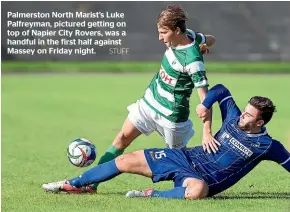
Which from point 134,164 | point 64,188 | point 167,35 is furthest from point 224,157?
point 64,188

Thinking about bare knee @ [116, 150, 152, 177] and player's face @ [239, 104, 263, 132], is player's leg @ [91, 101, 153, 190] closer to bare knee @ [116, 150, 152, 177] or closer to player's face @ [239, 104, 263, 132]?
bare knee @ [116, 150, 152, 177]

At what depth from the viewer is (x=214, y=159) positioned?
300 inches

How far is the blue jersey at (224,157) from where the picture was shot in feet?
24.6

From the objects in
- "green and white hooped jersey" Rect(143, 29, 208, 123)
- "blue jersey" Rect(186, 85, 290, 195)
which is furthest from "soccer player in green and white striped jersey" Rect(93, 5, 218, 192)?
"blue jersey" Rect(186, 85, 290, 195)

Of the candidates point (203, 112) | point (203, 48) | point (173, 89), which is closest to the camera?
point (203, 112)

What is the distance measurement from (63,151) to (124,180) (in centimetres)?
248

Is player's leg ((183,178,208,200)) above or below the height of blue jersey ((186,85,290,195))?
below

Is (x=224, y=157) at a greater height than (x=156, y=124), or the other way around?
(x=156, y=124)

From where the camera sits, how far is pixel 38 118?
1572 centimetres

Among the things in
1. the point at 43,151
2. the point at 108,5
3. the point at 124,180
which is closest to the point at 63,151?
the point at 43,151

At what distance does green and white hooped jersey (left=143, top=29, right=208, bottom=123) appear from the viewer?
791 cm

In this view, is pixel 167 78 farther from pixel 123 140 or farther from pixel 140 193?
pixel 140 193

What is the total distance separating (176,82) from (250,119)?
3.15ft

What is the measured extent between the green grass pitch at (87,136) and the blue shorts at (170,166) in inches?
12.5
